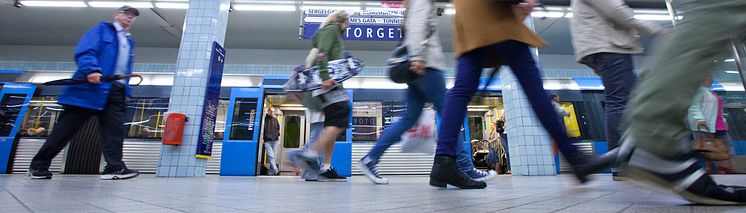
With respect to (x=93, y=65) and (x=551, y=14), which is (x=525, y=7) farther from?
(x=551, y=14)

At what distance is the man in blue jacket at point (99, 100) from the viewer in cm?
282

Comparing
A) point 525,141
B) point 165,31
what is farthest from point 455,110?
point 165,31

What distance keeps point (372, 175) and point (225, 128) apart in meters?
4.38

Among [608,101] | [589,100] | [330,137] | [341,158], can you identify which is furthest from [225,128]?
[589,100]

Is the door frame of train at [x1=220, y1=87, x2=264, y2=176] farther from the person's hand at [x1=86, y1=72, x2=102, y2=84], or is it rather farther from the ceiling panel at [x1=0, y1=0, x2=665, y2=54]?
the ceiling panel at [x1=0, y1=0, x2=665, y2=54]

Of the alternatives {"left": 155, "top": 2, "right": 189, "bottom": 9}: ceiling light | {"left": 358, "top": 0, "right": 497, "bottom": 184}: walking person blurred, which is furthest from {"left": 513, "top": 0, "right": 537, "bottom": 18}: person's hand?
{"left": 155, "top": 2, "right": 189, "bottom": 9}: ceiling light

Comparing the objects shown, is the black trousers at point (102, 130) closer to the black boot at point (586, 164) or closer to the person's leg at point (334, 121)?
the person's leg at point (334, 121)

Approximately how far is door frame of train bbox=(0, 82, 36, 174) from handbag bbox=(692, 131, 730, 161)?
990 centimetres

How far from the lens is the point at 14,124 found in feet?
20.4

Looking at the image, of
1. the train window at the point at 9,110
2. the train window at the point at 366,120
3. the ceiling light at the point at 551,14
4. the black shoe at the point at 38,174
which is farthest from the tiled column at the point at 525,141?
the train window at the point at 9,110

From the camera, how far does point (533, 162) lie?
503 centimetres

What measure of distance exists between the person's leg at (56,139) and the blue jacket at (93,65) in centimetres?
10

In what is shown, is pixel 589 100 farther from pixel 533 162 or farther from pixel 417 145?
pixel 417 145

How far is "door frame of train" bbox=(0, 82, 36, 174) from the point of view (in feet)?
19.6
